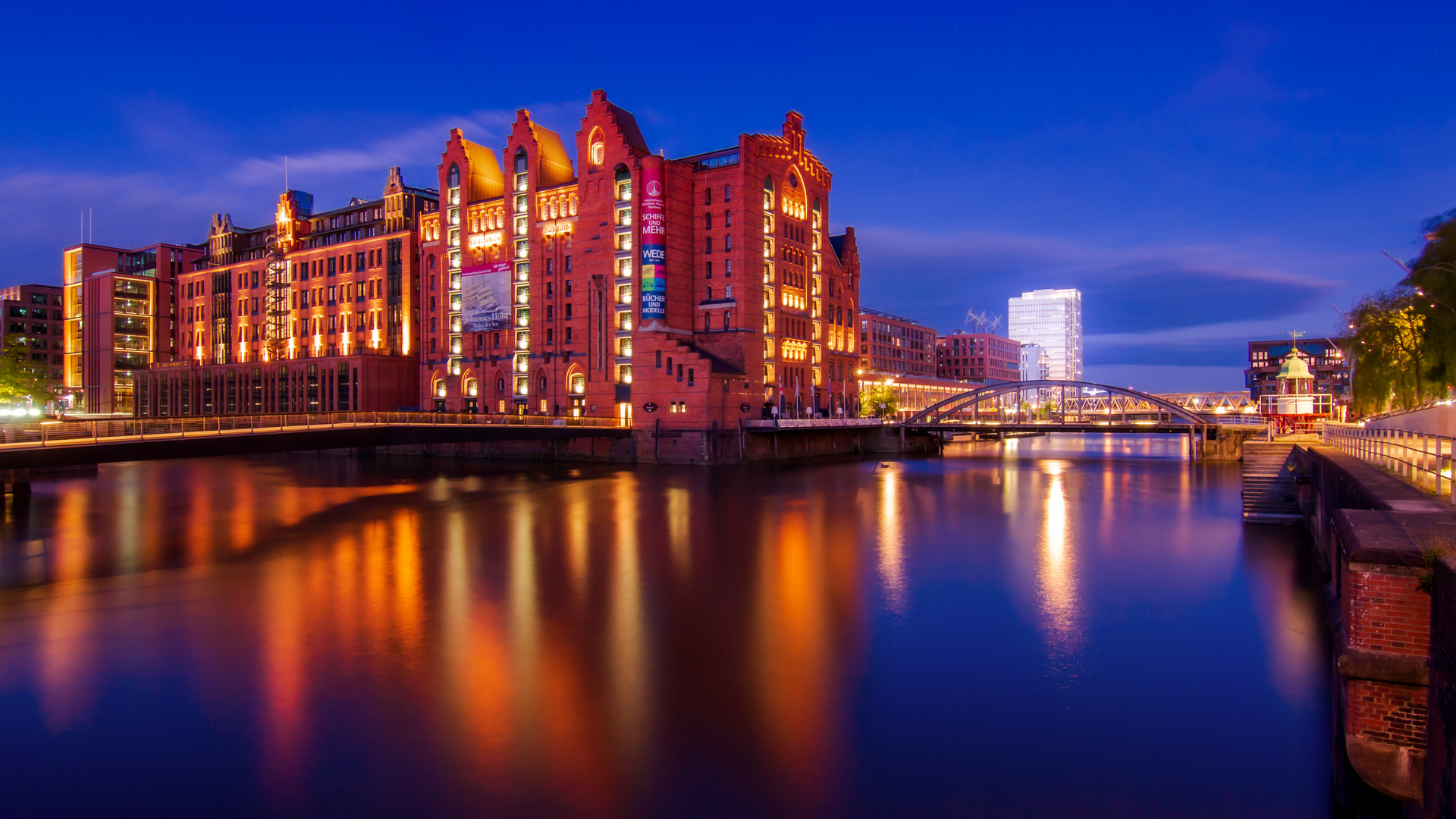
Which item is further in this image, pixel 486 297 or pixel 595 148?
pixel 486 297

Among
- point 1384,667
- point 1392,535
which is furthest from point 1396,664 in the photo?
point 1392,535

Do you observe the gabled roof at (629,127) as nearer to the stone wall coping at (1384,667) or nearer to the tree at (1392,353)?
the tree at (1392,353)

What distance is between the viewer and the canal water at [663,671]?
1168cm

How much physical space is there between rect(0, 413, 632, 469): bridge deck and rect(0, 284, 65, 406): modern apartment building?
4576 inches

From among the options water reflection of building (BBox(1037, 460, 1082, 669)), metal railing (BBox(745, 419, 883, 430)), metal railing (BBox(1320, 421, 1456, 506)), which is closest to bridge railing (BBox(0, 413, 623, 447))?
metal railing (BBox(745, 419, 883, 430))

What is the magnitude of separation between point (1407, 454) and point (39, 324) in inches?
7068

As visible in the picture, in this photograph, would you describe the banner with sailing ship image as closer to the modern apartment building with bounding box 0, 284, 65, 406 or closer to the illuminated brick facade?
the illuminated brick facade

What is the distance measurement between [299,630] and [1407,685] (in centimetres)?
2149

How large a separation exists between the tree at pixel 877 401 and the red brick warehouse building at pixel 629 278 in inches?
674

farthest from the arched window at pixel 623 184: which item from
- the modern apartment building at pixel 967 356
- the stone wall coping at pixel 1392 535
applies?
the modern apartment building at pixel 967 356

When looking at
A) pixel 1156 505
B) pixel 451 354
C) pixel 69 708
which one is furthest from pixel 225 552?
pixel 451 354

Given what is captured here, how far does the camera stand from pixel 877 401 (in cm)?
10638

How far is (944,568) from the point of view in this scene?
89.5ft

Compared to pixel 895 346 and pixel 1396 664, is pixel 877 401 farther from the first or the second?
pixel 1396 664
